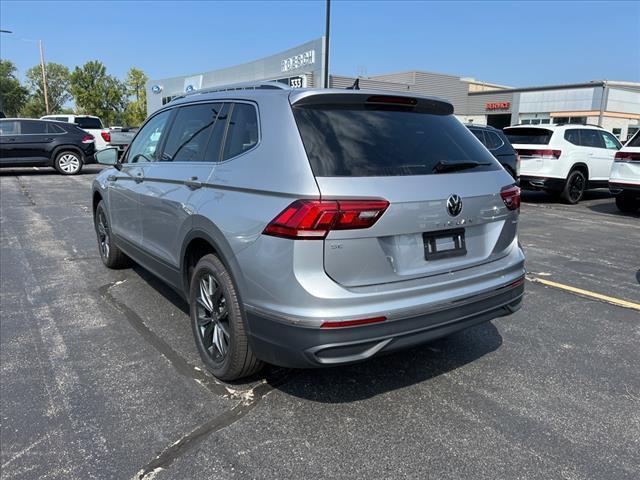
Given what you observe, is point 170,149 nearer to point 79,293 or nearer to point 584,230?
point 79,293

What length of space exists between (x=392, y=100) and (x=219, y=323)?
1.74 meters

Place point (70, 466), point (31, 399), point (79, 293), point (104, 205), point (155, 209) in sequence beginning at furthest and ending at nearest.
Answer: point (104, 205), point (79, 293), point (155, 209), point (31, 399), point (70, 466)

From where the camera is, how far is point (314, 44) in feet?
89.0

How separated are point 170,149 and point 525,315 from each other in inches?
131

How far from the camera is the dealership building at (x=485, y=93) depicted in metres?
29.7

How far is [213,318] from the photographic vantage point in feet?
10.3

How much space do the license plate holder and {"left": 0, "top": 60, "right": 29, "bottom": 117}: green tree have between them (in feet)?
317

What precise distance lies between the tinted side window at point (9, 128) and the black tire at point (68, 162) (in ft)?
4.39

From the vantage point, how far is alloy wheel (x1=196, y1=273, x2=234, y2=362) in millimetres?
3027

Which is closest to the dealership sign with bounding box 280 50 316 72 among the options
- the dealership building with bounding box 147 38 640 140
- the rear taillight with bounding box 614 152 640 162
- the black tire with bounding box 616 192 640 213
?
the dealership building with bounding box 147 38 640 140

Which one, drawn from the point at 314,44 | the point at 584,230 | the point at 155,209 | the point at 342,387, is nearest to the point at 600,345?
the point at 342,387

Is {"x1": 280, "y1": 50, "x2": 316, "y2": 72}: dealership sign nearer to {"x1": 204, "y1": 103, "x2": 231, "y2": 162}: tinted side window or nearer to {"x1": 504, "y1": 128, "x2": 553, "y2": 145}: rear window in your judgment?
{"x1": 504, "y1": 128, "x2": 553, "y2": 145}: rear window

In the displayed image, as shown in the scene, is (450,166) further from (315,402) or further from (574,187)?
(574,187)

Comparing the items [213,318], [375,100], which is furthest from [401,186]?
[213,318]
